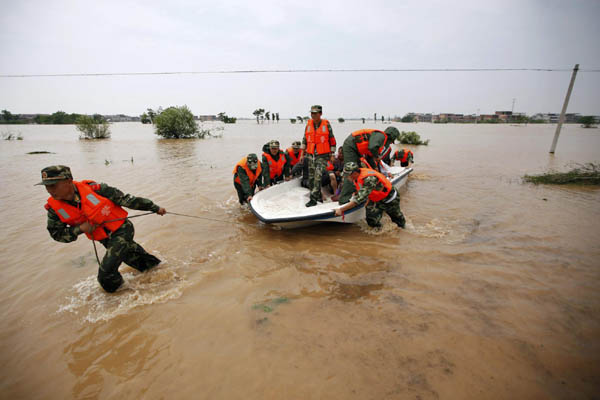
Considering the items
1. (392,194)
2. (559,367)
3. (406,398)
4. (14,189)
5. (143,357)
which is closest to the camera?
(406,398)

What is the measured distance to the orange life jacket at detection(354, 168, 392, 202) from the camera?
4328 millimetres

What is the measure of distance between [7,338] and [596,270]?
6.69m

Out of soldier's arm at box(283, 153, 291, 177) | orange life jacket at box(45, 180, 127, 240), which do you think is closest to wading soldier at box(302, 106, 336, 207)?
soldier's arm at box(283, 153, 291, 177)

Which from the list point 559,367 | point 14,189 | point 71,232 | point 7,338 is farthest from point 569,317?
point 14,189

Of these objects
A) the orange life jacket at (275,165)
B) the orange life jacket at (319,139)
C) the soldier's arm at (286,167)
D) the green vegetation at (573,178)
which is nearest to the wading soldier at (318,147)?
the orange life jacket at (319,139)

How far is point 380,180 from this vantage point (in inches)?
174

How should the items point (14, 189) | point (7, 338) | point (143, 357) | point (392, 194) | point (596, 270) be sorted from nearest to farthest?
point (143, 357) → point (7, 338) → point (596, 270) → point (392, 194) → point (14, 189)

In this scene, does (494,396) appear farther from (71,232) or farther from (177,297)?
(71,232)

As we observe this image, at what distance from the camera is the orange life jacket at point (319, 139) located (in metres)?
5.25

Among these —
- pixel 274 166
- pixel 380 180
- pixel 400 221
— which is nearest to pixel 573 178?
pixel 400 221

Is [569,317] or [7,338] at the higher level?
[569,317]

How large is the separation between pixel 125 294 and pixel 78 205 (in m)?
1.14

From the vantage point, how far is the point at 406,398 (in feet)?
5.96

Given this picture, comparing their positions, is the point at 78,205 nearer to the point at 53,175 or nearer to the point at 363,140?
the point at 53,175
